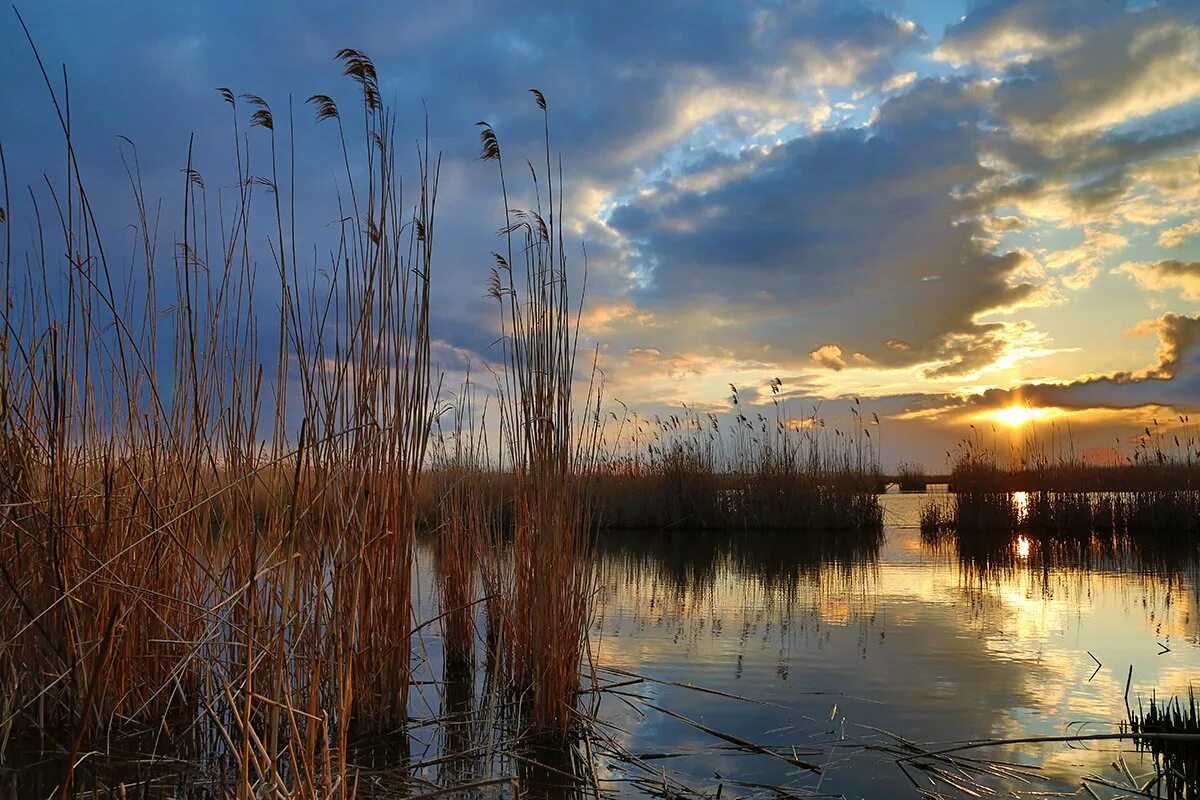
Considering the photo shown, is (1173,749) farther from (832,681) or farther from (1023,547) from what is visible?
(1023,547)

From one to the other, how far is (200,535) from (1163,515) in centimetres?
1279

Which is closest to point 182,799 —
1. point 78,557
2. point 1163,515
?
point 78,557

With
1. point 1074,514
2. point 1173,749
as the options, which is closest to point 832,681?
point 1173,749

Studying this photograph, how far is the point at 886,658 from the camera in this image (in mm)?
4195

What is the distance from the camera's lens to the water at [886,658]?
108 inches

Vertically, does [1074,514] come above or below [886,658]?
above

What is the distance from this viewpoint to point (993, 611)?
557 centimetres

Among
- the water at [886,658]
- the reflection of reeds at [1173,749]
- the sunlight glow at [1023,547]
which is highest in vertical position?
the reflection of reeds at [1173,749]

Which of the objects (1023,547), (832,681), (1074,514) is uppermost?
(1074,514)

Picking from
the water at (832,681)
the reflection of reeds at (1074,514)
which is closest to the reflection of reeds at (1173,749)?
the water at (832,681)

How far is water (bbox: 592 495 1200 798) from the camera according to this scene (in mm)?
2746

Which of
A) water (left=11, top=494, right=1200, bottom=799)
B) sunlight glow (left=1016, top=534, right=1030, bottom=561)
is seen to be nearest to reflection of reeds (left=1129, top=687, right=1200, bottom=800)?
water (left=11, top=494, right=1200, bottom=799)

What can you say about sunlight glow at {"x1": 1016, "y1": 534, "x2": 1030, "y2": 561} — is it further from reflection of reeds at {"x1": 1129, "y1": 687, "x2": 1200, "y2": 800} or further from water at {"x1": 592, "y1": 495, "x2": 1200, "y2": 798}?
reflection of reeds at {"x1": 1129, "y1": 687, "x2": 1200, "y2": 800}

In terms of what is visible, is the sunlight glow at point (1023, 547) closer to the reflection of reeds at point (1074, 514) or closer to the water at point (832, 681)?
the reflection of reeds at point (1074, 514)
